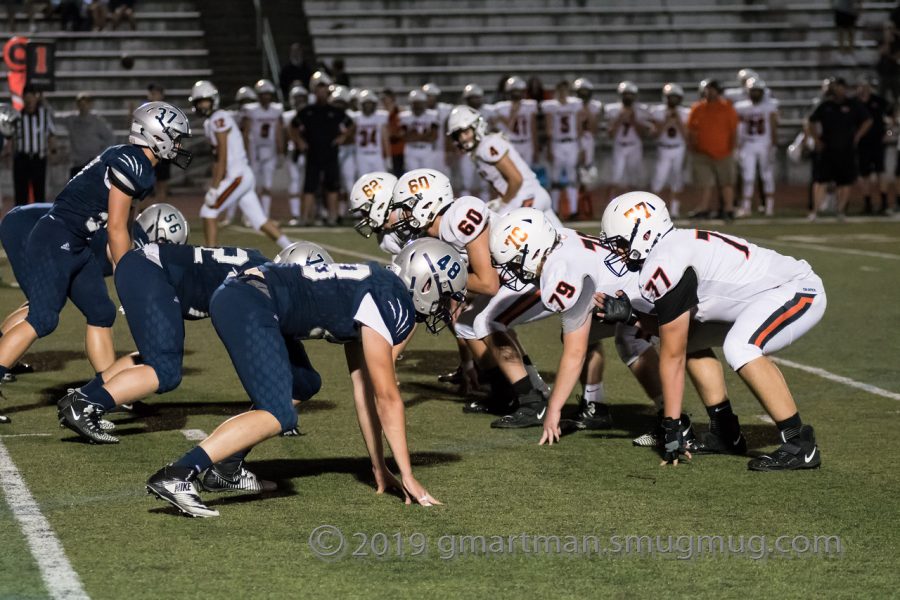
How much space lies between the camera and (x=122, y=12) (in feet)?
89.3

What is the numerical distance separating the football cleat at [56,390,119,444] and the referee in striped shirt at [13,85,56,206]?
1134 cm

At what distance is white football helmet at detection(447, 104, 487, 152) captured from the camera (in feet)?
33.1

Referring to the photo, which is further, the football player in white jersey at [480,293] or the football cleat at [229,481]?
the football player in white jersey at [480,293]

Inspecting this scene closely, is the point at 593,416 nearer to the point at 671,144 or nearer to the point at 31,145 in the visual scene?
the point at 31,145

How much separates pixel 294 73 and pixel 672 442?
60.5ft

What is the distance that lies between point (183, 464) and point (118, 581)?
2.30 ft

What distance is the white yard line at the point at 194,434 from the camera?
7.32 metres

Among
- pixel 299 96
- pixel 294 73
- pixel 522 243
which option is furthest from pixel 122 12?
pixel 522 243

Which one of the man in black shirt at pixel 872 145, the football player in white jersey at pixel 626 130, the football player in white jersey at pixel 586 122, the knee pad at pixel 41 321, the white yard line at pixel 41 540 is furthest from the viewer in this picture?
the football player in white jersey at pixel 626 130

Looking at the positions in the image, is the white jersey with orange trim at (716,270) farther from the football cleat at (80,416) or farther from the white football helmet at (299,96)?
the white football helmet at (299,96)

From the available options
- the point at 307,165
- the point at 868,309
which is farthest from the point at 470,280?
the point at 307,165


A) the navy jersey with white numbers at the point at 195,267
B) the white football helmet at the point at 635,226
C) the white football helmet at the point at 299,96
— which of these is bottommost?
the navy jersey with white numbers at the point at 195,267

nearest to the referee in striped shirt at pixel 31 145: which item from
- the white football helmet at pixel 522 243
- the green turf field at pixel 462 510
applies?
the green turf field at pixel 462 510

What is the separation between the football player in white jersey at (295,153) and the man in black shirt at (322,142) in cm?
17
